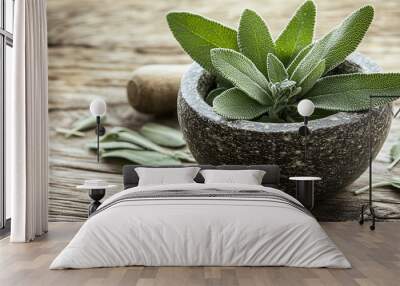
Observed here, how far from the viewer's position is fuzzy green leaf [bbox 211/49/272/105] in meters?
5.03

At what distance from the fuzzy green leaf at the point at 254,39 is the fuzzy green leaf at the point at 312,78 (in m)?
0.37

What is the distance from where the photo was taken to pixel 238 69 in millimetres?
5066

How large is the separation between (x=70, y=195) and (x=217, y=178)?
1742 millimetres

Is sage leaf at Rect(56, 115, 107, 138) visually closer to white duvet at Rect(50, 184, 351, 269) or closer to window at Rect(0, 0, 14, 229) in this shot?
window at Rect(0, 0, 14, 229)

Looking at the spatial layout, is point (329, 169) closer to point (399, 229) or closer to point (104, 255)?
point (399, 229)

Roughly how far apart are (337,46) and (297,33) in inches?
15.6

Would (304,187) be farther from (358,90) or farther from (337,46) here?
(337,46)

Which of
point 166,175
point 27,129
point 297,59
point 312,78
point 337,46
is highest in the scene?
point 337,46

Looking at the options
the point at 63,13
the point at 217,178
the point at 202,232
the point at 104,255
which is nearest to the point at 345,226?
the point at 217,178

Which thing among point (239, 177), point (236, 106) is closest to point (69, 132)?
point (236, 106)

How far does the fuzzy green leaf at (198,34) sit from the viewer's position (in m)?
5.30

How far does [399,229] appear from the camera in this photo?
5348 millimetres

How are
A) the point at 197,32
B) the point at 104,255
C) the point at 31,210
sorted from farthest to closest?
the point at 197,32 < the point at 31,210 < the point at 104,255

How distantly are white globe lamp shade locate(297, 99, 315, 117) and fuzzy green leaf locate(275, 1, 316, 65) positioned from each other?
2.03 feet
